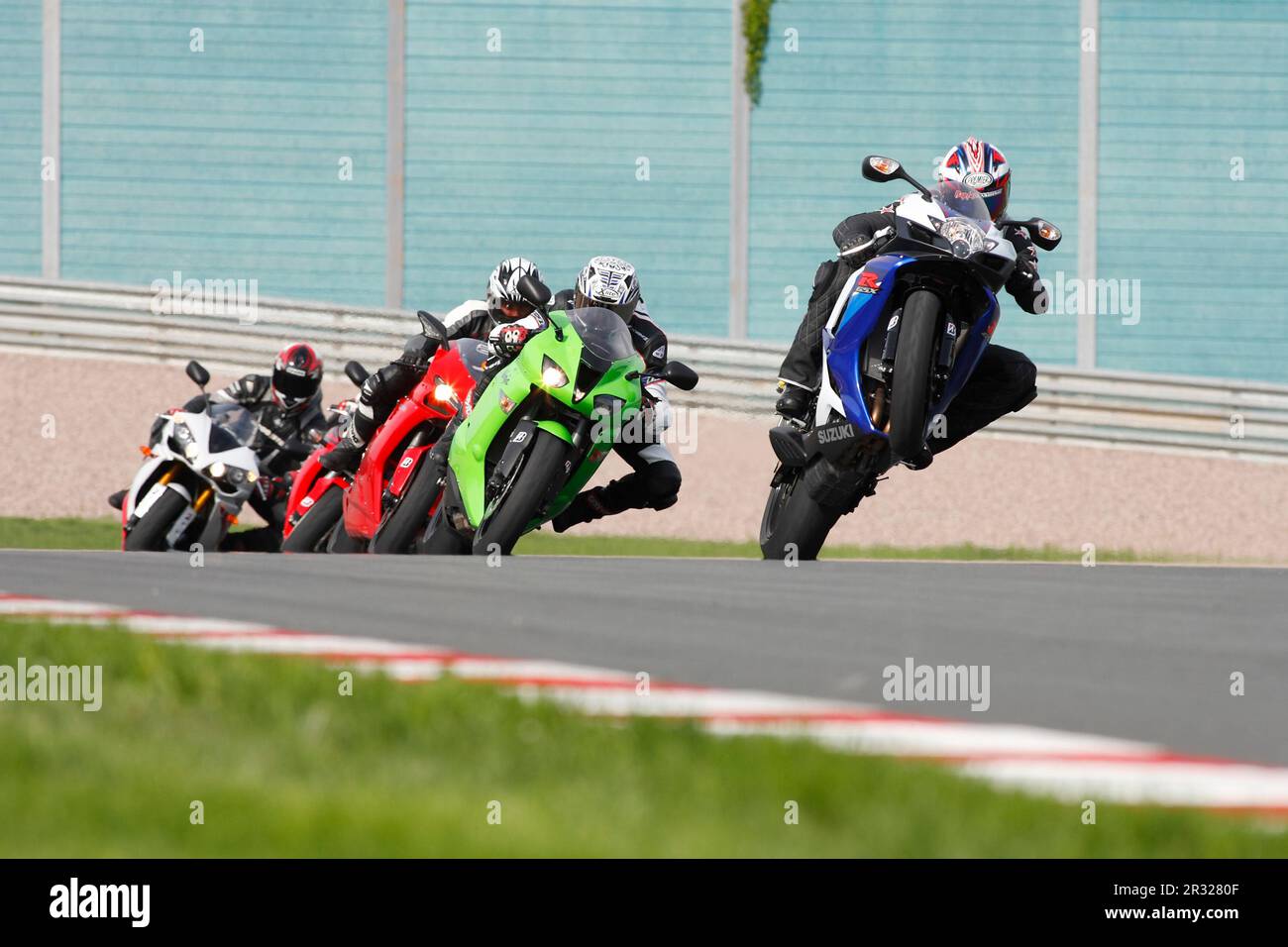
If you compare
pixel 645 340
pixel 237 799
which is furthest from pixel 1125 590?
pixel 237 799

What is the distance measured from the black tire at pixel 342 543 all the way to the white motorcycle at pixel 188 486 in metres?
0.74

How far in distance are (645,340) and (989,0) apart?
54.5ft

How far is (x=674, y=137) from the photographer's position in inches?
1103

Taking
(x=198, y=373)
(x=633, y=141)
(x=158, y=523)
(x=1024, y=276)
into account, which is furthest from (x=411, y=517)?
(x=633, y=141)

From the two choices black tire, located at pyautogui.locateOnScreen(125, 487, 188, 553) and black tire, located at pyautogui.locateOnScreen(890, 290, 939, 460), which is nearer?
black tire, located at pyautogui.locateOnScreen(890, 290, 939, 460)

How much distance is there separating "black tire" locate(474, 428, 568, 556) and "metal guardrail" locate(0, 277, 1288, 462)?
12.8 metres

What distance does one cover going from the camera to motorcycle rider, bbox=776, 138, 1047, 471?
1186cm

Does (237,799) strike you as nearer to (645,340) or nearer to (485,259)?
(645,340)

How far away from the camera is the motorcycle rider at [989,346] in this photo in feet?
38.9

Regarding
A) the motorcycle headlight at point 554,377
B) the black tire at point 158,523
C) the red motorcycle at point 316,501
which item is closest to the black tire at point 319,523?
the red motorcycle at point 316,501

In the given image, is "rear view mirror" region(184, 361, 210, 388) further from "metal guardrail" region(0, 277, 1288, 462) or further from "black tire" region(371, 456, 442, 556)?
"metal guardrail" region(0, 277, 1288, 462)

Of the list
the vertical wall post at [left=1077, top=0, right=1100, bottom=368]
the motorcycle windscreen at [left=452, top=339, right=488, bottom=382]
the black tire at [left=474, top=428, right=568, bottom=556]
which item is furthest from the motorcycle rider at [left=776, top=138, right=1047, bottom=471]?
the vertical wall post at [left=1077, top=0, right=1100, bottom=368]

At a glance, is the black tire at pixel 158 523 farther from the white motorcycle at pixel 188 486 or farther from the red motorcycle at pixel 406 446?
the red motorcycle at pixel 406 446

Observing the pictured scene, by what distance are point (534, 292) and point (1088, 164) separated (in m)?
16.2
